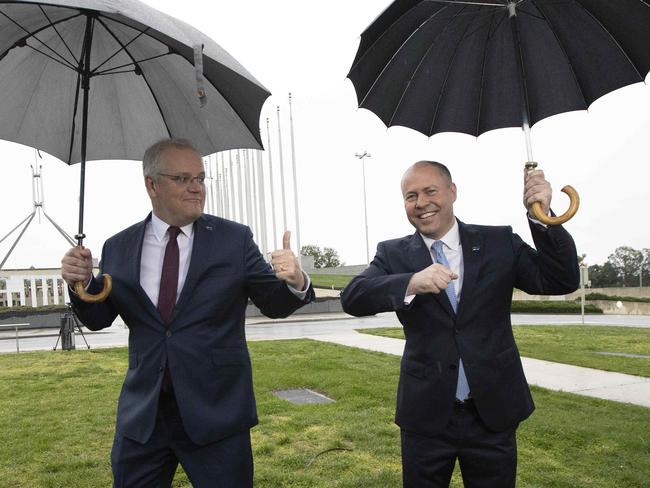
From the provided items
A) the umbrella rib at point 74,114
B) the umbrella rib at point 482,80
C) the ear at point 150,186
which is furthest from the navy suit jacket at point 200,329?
the umbrella rib at point 482,80

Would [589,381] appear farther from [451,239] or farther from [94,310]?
[94,310]

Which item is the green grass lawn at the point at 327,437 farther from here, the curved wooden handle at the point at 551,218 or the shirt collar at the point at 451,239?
the curved wooden handle at the point at 551,218

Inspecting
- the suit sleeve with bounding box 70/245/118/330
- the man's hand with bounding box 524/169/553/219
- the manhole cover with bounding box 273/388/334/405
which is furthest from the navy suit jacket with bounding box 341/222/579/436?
the manhole cover with bounding box 273/388/334/405

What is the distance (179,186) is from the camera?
2.75 meters

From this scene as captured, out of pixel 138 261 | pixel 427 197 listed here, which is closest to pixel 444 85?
pixel 427 197

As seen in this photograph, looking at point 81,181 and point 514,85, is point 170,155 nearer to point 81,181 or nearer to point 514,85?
point 81,181

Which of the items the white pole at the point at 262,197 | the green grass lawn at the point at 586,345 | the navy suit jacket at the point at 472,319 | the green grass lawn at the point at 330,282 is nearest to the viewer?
the navy suit jacket at the point at 472,319

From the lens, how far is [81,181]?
3191 millimetres

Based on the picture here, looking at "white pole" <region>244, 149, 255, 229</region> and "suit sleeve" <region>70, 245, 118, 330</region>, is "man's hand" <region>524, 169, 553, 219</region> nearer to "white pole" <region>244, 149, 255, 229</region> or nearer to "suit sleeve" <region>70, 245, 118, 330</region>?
"suit sleeve" <region>70, 245, 118, 330</region>

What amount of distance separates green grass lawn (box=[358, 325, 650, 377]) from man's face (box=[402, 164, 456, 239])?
8224 millimetres

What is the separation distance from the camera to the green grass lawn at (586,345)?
420 inches

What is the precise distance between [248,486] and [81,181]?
1.81m

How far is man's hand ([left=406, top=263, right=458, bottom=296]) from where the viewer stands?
8.13 feet

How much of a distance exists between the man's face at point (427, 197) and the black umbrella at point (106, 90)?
3.21 feet
